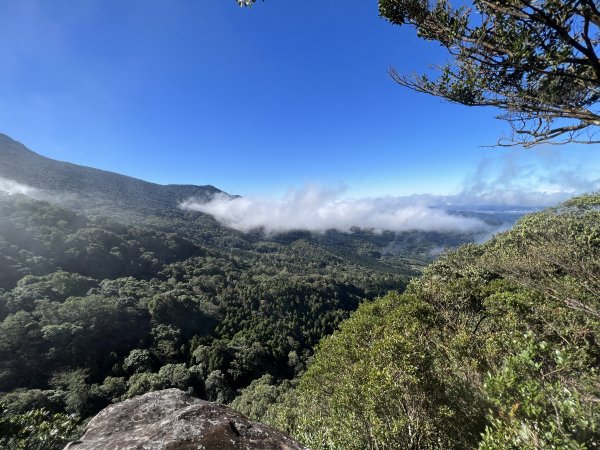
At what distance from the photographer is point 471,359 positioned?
13.5 metres

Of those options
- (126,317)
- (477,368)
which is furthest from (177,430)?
(126,317)

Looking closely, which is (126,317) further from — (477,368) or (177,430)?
(477,368)

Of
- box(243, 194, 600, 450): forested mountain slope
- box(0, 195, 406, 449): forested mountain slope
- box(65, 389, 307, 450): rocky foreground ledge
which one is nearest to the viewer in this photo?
box(243, 194, 600, 450): forested mountain slope

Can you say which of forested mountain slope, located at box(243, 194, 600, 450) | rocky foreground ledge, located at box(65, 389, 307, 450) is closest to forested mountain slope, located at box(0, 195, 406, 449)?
rocky foreground ledge, located at box(65, 389, 307, 450)

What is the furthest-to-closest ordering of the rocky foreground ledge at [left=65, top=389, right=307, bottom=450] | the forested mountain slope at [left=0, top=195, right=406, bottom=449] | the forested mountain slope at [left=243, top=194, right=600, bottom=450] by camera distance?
1. the forested mountain slope at [left=0, top=195, right=406, bottom=449]
2. the rocky foreground ledge at [left=65, top=389, right=307, bottom=450]
3. the forested mountain slope at [left=243, top=194, right=600, bottom=450]

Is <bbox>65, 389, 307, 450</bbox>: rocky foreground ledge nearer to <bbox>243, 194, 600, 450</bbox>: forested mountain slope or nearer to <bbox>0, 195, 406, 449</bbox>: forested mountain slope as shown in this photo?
<bbox>243, 194, 600, 450</bbox>: forested mountain slope

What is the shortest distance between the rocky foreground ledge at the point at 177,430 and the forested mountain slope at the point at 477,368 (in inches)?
190

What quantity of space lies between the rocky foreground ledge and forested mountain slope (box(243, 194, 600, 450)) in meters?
4.83

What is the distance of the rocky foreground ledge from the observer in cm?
682

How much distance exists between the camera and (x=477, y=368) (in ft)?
44.4

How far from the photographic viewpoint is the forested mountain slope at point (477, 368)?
638cm

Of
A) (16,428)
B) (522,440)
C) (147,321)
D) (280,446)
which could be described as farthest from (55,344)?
(522,440)

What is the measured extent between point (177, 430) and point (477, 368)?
43.9 ft

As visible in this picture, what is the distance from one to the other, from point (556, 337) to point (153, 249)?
559ft
